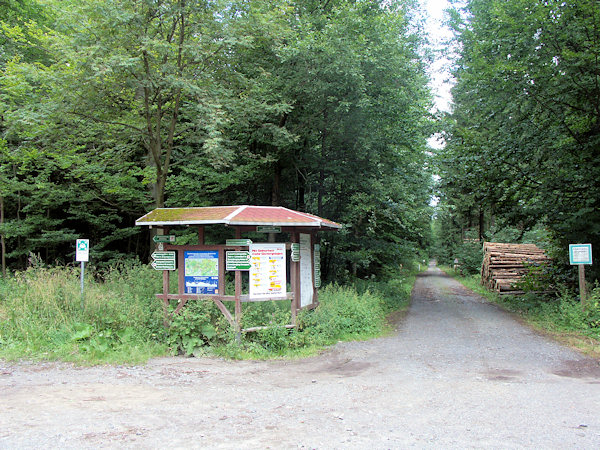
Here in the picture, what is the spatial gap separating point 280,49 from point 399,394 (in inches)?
400

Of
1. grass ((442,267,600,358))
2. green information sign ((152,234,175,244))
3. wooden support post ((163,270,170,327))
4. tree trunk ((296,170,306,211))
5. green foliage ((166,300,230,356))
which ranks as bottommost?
grass ((442,267,600,358))

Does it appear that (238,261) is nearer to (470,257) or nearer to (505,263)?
(505,263)

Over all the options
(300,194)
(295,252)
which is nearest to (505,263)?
(300,194)

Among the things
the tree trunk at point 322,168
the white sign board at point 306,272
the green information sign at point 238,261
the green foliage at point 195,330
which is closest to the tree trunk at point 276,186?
the tree trunk at point 322,168

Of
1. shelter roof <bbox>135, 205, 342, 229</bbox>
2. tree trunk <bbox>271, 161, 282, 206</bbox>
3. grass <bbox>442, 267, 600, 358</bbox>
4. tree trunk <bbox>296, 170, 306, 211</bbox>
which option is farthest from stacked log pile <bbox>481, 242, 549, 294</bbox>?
shelter roof <bbox>135, 205, 342, 229</bbox>

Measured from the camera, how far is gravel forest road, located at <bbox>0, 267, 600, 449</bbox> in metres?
4.37

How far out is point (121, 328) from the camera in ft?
27.8

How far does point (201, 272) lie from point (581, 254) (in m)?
9.45

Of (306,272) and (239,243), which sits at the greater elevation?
(239,243)

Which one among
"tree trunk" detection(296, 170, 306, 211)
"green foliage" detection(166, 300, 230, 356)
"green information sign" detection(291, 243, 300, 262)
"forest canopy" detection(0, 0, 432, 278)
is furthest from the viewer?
"tree trunk" detection(296, 170, 306, 211)

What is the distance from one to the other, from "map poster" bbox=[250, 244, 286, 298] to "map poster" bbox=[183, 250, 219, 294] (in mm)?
766

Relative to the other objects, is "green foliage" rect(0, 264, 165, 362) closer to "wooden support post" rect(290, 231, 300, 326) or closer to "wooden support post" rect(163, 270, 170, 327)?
"wooden support post" rect(163, 270, 170, 327)

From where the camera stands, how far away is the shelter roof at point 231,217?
841cm

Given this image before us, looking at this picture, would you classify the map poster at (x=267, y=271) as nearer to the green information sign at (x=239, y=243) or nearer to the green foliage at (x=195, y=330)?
the green information sign at (x=239, y=243)
